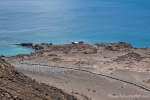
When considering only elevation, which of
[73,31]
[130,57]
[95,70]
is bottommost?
[95,70]

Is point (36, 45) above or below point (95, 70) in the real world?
above

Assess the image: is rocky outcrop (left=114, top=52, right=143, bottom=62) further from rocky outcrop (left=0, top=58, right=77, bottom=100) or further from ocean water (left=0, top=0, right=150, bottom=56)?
rocky outcrop (left=0, top=58, right=77, bottom=100)

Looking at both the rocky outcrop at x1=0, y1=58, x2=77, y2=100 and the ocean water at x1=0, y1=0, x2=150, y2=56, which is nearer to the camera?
the rocky outcrop at x1=0, y1=58, x2=77, y2=100

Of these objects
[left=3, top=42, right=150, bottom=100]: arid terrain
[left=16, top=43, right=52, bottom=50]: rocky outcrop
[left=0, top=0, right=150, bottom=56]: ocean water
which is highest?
[left=0, top=0, right=150, bottom=56]: ocean water

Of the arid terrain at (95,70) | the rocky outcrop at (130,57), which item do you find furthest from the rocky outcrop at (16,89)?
the rocky outcrop at (130,57)

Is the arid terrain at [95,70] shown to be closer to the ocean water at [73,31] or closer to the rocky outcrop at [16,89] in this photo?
the rocky outcrop at [16,89]

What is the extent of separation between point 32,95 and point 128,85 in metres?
18.2

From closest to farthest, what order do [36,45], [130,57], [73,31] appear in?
[130,57]
[36,45]
[73,31]

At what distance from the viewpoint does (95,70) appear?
40.7 metres

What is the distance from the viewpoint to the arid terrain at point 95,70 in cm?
3076

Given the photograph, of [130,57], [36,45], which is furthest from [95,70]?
[36,45]

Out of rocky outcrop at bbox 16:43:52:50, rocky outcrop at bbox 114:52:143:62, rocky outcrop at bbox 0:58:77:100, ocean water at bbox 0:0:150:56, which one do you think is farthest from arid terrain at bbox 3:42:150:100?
ocean water at bbox 0:0:150:56

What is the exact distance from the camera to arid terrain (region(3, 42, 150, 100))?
30756 millimetres

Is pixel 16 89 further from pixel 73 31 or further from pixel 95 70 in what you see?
pixel 73 31
